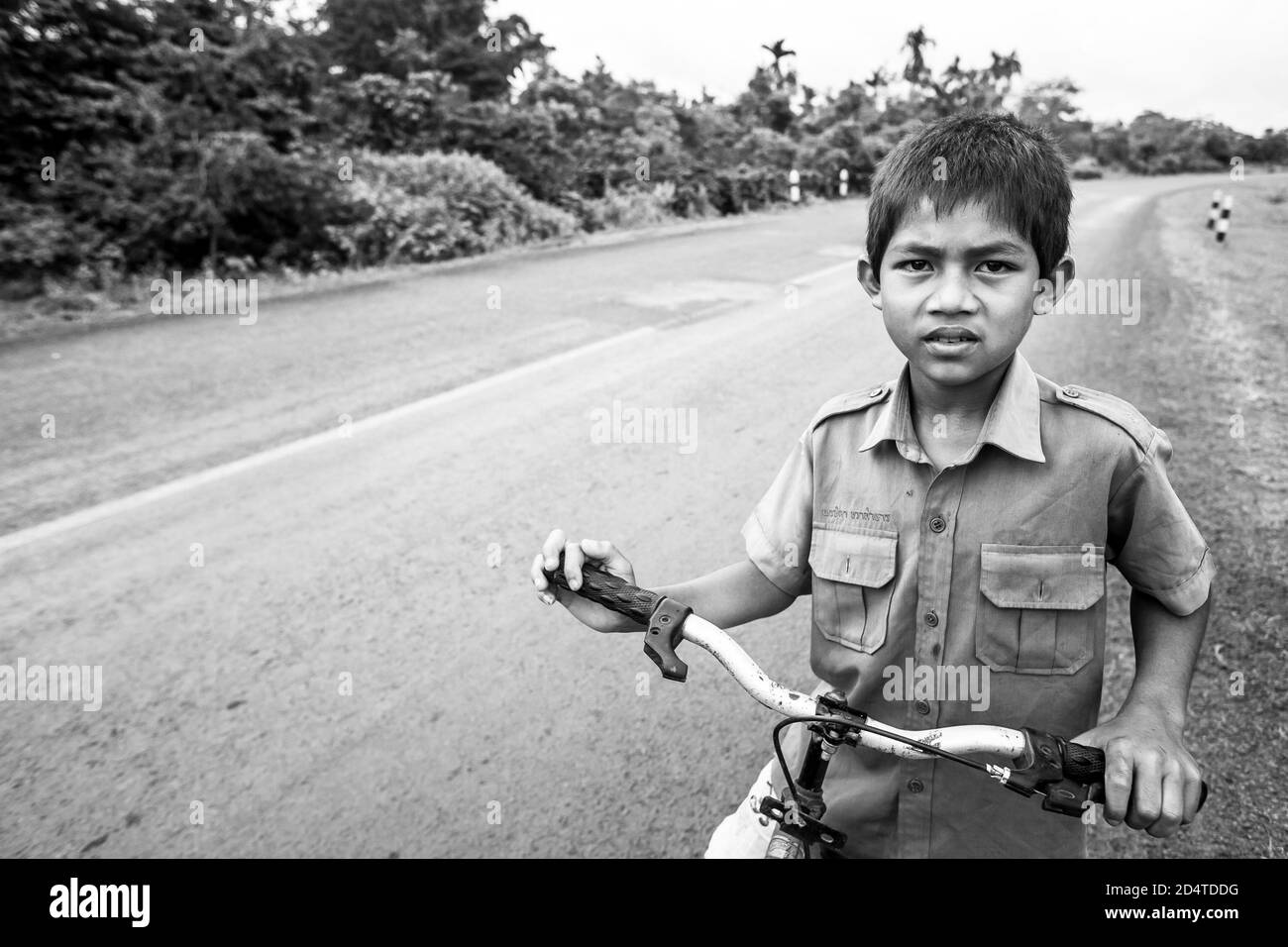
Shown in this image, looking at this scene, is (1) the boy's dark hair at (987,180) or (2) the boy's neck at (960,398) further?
(2) the boy's neck at (960,398)

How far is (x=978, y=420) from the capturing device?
5.30 ft

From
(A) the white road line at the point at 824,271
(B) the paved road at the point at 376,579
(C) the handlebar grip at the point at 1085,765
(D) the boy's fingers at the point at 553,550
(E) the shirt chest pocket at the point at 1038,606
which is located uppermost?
(A) the white road line at the point at 824,271

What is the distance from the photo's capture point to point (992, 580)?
1527 millimetres

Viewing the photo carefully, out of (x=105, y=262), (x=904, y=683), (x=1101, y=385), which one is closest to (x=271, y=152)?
(x=105, y=262)

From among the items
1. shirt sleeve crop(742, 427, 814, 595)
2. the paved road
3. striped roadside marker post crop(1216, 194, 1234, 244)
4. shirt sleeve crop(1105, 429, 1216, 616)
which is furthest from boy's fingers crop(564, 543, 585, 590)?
striped roadside marker post crop(1216, 194, 1234, 244)

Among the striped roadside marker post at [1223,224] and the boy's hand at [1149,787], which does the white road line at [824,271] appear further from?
the boy's hand at [1149,787]

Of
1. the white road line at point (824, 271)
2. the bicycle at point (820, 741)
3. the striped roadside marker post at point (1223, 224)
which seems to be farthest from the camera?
the striped roadside marker post at point (1223, 224)

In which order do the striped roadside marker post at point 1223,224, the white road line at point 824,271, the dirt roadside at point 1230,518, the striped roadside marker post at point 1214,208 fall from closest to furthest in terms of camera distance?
the dirt roadside at point 1230,518 → the white road line at point 824,271 → the striped roadside marker post at point 1223,224 → the striped roadside marker post at point 1214,208

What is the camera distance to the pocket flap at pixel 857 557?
5.23 feet

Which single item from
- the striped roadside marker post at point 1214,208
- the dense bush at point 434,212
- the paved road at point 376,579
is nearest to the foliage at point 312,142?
the dense bush at point 434,212

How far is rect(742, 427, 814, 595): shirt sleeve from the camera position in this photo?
174 centimetres

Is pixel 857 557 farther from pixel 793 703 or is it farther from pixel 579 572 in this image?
pixel 579 572
